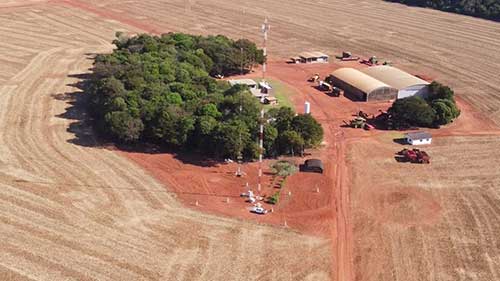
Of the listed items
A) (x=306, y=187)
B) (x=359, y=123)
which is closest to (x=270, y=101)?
(x=359, y=123)

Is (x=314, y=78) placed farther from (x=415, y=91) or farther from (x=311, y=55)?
(x=415, y=91)

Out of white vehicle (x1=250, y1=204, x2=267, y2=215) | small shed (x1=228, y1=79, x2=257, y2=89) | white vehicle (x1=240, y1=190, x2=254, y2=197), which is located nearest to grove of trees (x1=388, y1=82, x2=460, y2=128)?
small shed (x1=228, y1=79, x2=257, y2=89)

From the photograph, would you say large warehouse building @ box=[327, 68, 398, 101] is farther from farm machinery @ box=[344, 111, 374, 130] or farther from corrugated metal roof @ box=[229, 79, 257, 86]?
corrugated metal roof @ box=[229, 79, 257, 86]

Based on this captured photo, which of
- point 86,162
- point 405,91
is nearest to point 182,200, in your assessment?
point 86,162

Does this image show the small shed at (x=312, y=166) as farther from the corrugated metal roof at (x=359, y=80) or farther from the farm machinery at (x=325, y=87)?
the farm machinery at (x=325, y=87)

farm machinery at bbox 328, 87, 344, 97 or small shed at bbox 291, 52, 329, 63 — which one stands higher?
small shed at bbox 291, 52, 329, 63

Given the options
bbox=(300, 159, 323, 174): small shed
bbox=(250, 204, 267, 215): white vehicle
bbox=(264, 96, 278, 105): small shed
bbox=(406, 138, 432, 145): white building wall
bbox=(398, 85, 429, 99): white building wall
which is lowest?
bbox=(250, 204, 267, 215): white vehicle

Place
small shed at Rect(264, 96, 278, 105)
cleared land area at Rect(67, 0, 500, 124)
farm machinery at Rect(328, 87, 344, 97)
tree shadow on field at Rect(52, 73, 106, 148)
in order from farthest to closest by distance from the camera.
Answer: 1. cleared land area at Rect(67, 0, 500, 124)
2. farm machinery at Rect(328, 87, 344, 97)
3. small shed at Rect(264, 96, 278, 105)
4. tree shadow on field at Rect(52, 73, 106, 148)

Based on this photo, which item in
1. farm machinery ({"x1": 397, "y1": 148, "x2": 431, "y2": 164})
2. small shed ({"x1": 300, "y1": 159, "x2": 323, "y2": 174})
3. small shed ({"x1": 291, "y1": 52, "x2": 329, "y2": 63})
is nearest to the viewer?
small shed ({"x1": 300, "y1": 159, "x2": 323, "y2": 174})
